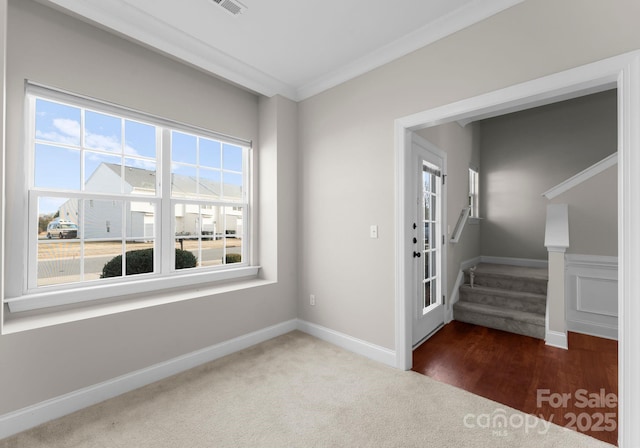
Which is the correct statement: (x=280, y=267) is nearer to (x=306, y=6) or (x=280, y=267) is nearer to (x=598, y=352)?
(x=306, y=6)

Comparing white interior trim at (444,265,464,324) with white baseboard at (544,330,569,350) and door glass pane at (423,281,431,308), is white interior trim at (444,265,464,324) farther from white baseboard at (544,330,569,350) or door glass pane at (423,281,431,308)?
white baseboard at (544,330,569,350)

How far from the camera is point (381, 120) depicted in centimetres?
274

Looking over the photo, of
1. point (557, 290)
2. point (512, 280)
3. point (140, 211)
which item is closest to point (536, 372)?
point (557, 290)

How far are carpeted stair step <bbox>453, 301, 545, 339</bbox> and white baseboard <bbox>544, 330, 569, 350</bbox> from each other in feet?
0.42

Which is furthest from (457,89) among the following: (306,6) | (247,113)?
(247,113)

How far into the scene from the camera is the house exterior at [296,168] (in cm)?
182

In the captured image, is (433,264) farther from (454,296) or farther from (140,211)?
(140,211)

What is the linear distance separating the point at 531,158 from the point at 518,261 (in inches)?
71.7

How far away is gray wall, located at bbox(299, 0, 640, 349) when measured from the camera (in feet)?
5.87

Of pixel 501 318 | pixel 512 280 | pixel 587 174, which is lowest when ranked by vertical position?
pixel 501 318

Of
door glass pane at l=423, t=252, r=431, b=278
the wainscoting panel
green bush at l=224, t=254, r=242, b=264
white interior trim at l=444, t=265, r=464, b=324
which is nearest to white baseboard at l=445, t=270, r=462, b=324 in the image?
white interior trim at l=444, t=265, r=464, b=324

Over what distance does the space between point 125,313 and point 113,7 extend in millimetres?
2241

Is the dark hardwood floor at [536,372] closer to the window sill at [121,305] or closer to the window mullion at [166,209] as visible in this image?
the window sill at [121,305]

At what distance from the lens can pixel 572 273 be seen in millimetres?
3438
